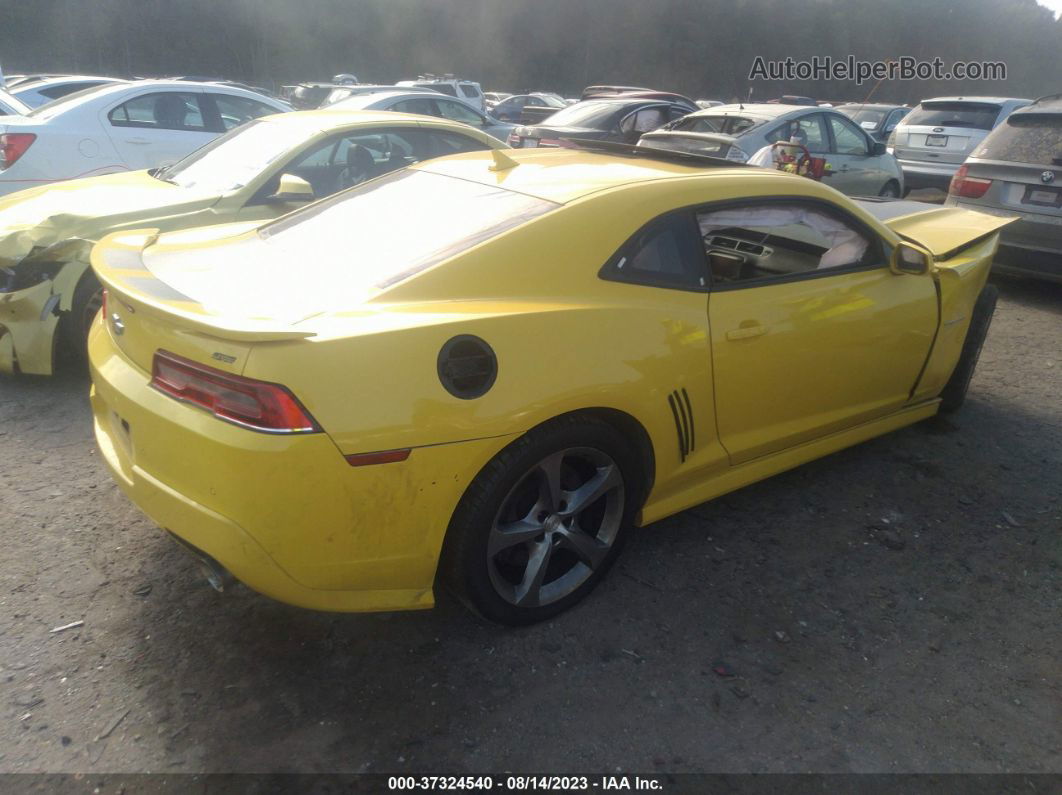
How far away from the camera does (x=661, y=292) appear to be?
2893 millimetres

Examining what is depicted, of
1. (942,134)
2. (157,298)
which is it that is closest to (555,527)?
(157,298)

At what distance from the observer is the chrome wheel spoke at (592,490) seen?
111 inches

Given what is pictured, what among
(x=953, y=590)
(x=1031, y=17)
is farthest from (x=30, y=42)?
(x=1031, y=17)

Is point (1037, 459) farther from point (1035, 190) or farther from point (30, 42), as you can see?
point (30, 42)

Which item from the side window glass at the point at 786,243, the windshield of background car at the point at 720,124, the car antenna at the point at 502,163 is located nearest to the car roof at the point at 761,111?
the windshield of background car at the point at 720,124

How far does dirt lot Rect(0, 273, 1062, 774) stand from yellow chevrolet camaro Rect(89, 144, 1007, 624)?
0.29 meters

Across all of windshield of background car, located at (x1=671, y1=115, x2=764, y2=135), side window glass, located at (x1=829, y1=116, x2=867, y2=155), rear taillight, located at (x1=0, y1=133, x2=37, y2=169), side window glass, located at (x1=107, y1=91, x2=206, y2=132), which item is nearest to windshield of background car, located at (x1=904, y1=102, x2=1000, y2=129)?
side window glass, located at (x1=829, y1=116, x2=867, y2=155)

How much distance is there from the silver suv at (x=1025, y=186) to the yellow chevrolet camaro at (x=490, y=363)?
3594mm

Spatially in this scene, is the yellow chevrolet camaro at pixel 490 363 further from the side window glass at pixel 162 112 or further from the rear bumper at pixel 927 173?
the rear bumper at pixel 927 173

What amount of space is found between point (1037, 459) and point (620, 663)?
280 cm

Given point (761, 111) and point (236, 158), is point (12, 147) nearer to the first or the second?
point (236, 158)

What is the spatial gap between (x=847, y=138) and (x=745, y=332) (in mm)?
7836

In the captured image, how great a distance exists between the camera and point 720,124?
934cm

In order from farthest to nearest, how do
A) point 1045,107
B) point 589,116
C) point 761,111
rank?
1. point 589,116
2. point 761,111
3. point 1045,107
